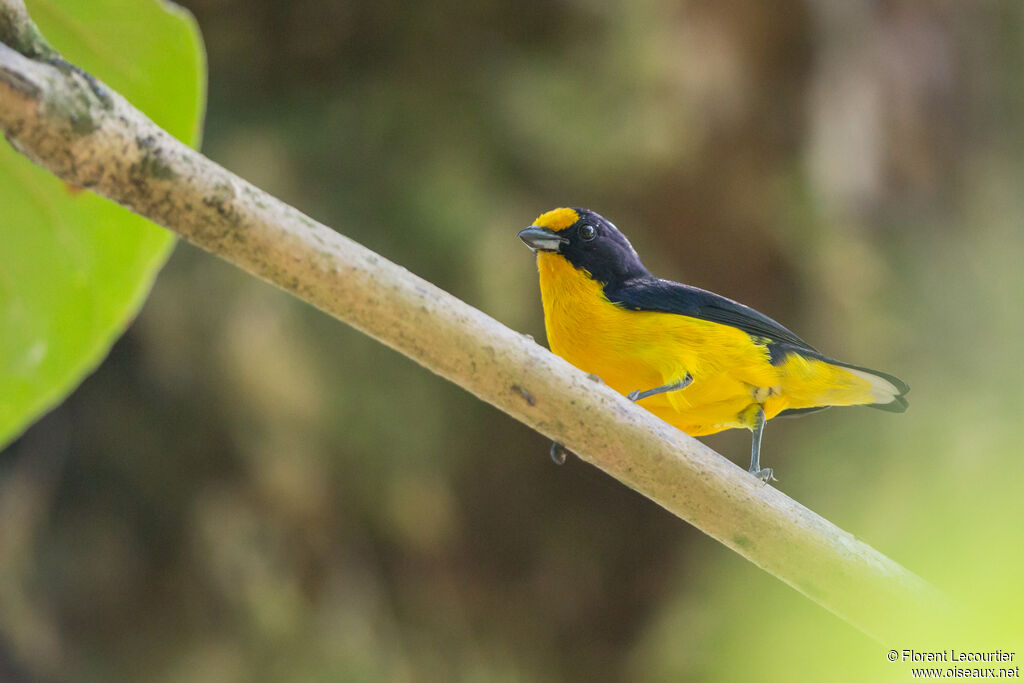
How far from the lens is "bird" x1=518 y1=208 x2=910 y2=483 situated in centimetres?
134

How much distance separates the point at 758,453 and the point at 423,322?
0.64 metres

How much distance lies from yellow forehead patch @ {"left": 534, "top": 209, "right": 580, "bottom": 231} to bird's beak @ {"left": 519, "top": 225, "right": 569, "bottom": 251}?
2 cm

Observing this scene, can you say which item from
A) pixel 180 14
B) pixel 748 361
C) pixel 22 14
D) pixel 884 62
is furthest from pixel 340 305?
pixel 884 62

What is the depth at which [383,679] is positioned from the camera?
315 centimetres

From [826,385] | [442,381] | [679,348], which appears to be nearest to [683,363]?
[679,348]

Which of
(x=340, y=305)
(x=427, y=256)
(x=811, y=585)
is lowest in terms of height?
(x=811, y=585)

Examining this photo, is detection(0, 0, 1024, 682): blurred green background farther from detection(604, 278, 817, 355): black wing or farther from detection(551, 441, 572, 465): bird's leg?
detection(551, 441, 572, 465): bird's leg

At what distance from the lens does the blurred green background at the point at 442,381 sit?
306 cm

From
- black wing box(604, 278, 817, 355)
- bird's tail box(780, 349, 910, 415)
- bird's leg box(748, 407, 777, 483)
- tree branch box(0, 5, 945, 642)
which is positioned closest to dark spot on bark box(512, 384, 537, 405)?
tree branch box(0, 5, 945, 642)

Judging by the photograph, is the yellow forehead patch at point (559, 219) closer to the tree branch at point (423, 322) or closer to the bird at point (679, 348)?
the bird at point (679, 348)

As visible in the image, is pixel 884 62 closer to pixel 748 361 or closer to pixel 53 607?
pixel 748 361

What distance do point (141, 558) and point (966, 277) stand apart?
286 centimetres

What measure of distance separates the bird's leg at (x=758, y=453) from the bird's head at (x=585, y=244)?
285mm

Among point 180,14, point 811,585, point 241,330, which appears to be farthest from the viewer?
point 241,330
